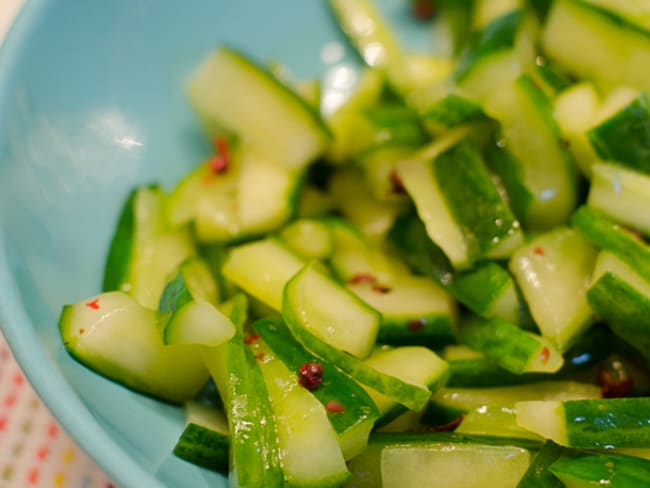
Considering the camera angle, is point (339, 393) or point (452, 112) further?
point (452, 112)

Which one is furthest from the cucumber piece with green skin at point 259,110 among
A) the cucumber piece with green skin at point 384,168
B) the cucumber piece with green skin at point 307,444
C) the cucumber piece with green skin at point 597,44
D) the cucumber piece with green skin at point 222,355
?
the cucumber piece with green skin at point 307,444

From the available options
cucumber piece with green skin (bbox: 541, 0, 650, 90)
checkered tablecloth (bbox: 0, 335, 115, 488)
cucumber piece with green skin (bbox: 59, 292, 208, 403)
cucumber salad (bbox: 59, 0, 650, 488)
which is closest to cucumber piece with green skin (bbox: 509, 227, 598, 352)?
cucumber salad (bbox: 59, 0, 650, 488)

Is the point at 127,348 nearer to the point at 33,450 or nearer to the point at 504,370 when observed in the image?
the point at 33,450

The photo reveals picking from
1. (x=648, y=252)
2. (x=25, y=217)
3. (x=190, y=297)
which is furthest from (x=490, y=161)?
(x=25, y=217)

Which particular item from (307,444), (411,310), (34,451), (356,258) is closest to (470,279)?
(411,310)

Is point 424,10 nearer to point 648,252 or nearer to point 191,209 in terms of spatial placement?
point 191,209

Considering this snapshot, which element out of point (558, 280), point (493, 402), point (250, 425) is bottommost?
point (493, 402)

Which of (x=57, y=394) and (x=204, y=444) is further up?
(x=57, y=394)

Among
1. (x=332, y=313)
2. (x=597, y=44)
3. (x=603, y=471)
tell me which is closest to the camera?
(x=603, y=471)

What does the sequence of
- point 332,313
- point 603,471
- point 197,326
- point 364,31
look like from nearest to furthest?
point 603,471, point 197,326, point 332,313, point 364,31
